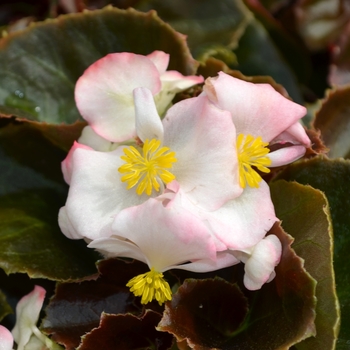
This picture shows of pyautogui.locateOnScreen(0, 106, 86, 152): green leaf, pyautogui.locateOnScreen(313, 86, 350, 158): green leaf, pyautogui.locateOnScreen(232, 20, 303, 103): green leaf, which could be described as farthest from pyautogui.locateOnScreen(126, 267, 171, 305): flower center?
pyautogui.locateOnScreen(232, 20, 303, 103): green leaf

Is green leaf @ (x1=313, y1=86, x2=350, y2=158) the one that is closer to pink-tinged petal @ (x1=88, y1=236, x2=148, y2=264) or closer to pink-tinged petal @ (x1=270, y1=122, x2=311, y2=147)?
pink-tinged petal @ (x1=270, y1=122, x2=311, y2=147)

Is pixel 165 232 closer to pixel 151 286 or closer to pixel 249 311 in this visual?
pixel 151 286

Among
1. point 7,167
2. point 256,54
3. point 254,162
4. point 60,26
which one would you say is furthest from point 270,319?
point 256,54

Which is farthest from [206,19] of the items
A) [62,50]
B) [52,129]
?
[52,129]

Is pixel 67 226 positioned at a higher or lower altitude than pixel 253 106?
lower

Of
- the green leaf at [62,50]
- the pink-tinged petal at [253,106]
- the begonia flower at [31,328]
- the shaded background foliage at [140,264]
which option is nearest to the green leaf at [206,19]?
the shaded background foliage at [140,264]

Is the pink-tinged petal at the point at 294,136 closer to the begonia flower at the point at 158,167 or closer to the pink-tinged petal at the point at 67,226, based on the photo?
the begonia flower at the point at 158,167
